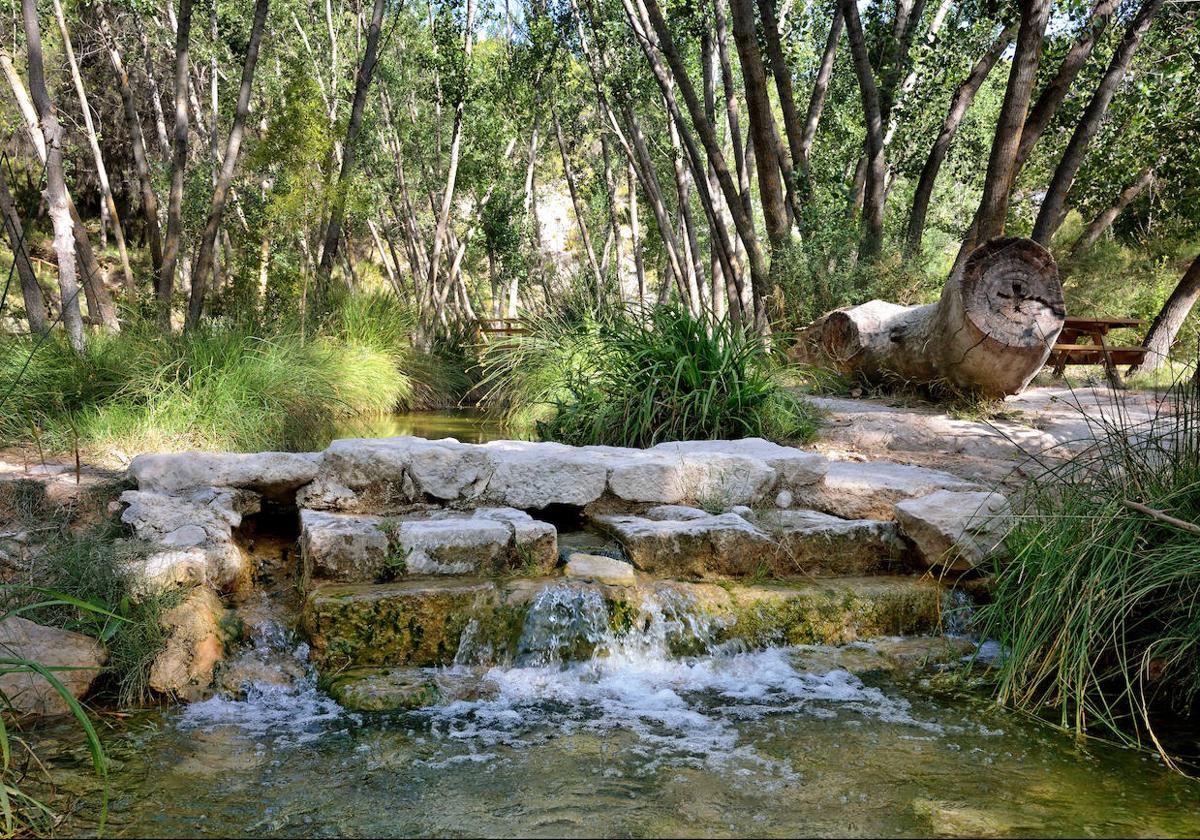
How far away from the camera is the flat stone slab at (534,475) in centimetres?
441

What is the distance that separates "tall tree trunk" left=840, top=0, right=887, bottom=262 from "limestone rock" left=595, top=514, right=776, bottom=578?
5264 mm

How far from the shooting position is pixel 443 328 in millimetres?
13594

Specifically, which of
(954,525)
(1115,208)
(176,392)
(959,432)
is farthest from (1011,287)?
(1115,208)

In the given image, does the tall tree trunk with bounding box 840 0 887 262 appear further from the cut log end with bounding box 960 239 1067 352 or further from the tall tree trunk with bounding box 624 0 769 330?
the cut log end with bounding box 960 239 1067 352

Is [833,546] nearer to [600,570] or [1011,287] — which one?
[600,570]

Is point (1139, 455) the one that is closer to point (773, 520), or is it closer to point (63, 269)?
point (773, 520)

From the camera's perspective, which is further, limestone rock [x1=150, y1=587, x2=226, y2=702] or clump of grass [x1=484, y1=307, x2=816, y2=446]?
clump of grass [x1=484, y1=307, x2=816, y2=446]

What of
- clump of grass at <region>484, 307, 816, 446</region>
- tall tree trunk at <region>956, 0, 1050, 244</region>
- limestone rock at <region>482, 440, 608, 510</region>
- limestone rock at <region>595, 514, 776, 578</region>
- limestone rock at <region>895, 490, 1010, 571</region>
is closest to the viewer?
limestone rock at <region>895, 490, 1010, 571</region>

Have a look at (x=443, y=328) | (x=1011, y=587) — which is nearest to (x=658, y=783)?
(x=1011, y=587)

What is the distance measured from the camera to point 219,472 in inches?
175

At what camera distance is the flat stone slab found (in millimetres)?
4406

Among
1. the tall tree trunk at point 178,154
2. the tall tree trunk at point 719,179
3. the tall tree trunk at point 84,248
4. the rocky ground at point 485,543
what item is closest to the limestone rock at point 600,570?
the rocky ground at point 485,543

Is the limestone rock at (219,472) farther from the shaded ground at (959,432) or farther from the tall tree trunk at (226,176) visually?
the tall tree trunk at (226,176)

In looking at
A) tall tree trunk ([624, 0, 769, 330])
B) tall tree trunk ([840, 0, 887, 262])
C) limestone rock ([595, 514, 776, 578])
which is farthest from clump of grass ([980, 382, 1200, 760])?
tall tree trunk ([840, 0, 887, 262])
